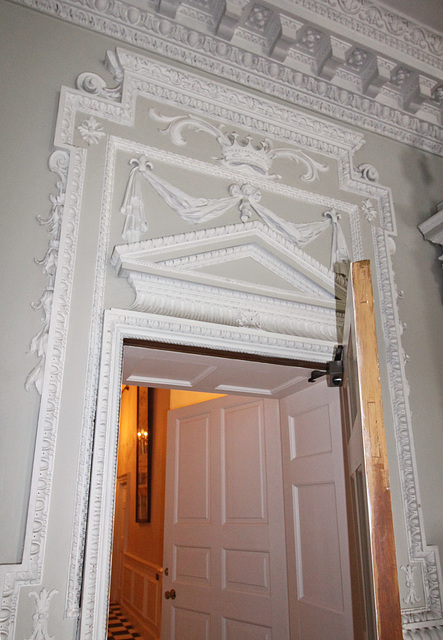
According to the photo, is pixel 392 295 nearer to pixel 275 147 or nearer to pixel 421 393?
pixel 421 393

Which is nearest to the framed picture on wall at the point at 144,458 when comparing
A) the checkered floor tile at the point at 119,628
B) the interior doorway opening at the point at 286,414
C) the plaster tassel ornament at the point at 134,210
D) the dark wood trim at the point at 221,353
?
the checkered floor tile at the point at 119,628

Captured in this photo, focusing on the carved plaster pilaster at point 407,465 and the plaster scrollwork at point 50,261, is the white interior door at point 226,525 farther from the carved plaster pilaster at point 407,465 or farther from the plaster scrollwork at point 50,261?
the plaster scrollwork at point 50,261

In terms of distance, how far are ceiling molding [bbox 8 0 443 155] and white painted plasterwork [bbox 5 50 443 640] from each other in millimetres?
171

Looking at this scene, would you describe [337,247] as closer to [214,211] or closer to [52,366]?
[214,211]

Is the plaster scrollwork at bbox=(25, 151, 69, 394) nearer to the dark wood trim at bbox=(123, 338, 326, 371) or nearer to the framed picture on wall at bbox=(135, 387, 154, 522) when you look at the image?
the dark wood trim at bbox=(123, 338, 326, 371)

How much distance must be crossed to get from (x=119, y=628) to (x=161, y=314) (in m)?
5.81

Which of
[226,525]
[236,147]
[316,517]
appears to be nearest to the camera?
[236,147]

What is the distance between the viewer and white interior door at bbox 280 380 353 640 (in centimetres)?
245

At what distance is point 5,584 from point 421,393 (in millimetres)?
1987

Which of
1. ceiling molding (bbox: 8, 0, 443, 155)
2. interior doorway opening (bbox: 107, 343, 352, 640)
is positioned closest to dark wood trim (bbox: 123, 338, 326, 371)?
interior doorway opening (bbox: 107, 343, 352, 640)

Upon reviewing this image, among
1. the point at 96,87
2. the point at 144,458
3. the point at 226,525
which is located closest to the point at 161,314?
the point at 96,87

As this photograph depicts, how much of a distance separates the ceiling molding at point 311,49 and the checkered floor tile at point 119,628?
5930 millimetres

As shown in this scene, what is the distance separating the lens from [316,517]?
2.70 meters

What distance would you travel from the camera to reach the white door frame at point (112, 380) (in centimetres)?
162
